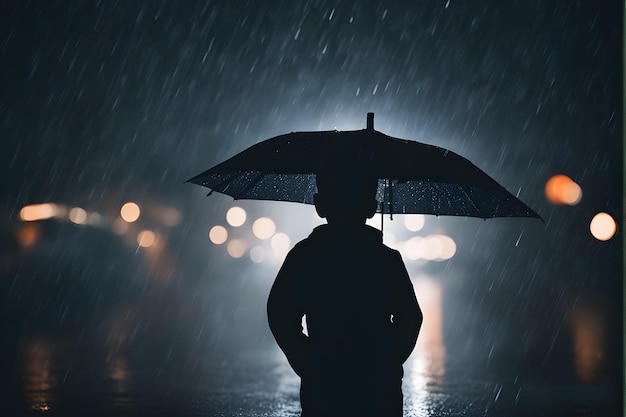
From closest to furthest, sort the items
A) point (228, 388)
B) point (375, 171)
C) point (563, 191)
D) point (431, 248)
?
point (375, 171) < point (228, 388) < point (563, 191) < point (431, 248)

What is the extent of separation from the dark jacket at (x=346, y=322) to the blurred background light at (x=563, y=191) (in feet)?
75.7

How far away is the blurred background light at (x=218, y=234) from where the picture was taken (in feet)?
194

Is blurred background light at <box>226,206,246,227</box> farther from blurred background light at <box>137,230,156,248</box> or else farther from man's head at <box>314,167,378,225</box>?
man's head at <box>314,167,378,225</box>

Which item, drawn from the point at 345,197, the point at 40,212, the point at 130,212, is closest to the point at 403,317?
the point at 345,197

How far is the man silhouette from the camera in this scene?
351 centimetres

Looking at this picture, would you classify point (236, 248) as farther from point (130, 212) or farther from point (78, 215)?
point (78, 215)

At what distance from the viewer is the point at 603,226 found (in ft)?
77.9

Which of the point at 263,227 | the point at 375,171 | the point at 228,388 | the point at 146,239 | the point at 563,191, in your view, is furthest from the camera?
the point at 263,227

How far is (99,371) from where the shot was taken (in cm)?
1097

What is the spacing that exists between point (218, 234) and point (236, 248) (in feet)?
25.3

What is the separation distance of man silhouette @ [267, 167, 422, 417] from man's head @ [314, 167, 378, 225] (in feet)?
0.07

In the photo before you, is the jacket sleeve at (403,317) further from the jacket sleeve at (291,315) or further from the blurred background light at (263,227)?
the blurred background light at (263,227)

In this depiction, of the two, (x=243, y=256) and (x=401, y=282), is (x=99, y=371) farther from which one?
(x=243, y=256)

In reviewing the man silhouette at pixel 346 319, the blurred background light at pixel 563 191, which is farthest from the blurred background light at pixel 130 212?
the man silhouette at pixel 346 319
